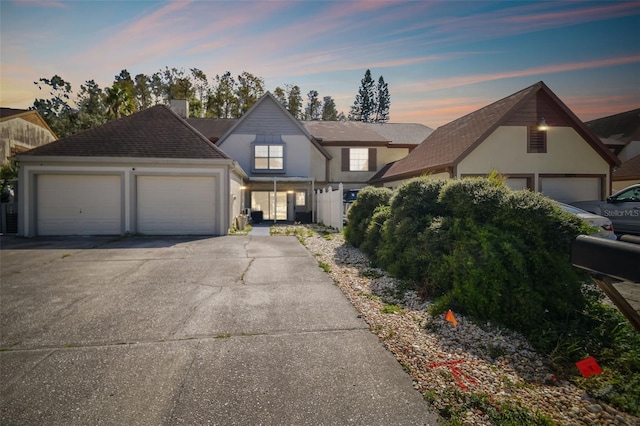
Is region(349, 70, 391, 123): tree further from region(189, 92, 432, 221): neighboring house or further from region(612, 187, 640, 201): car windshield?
region(612, 187, 640, 201): car windshield

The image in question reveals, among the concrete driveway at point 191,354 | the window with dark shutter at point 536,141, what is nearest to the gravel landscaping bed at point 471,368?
the concrete driveway at point 191,354

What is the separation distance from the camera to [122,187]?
12789 millimetres

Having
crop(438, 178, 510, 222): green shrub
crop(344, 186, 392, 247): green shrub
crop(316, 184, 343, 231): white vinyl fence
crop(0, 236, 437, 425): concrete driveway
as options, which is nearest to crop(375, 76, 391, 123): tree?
crop(316, 184, 343, 231): white vinyl fence

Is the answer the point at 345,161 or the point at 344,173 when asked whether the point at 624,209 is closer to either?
the point at 344,173

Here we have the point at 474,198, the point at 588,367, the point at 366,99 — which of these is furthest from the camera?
the point at 366,99

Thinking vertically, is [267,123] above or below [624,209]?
above

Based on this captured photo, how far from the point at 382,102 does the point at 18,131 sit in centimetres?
5590

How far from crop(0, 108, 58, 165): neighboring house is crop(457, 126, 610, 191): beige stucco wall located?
31.0m

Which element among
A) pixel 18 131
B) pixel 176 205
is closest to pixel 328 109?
pixel 18 131

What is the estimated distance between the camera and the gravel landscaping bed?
2459 mm

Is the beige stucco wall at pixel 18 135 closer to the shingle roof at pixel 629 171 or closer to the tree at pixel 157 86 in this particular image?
the tree at pixel 157 86

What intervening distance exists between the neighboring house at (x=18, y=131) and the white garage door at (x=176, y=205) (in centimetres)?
1705

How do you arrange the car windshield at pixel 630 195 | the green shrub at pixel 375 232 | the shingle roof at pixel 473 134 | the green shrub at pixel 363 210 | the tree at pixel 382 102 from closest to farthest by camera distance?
1. the green shrub at pixel 375 232
2. the green shrub at pixel 363 210
3. the car windshield at pixel 630 195
4. the shingle roof at pixel 473 134
5. the tree at pixel 382 102

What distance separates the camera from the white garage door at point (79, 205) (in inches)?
496
